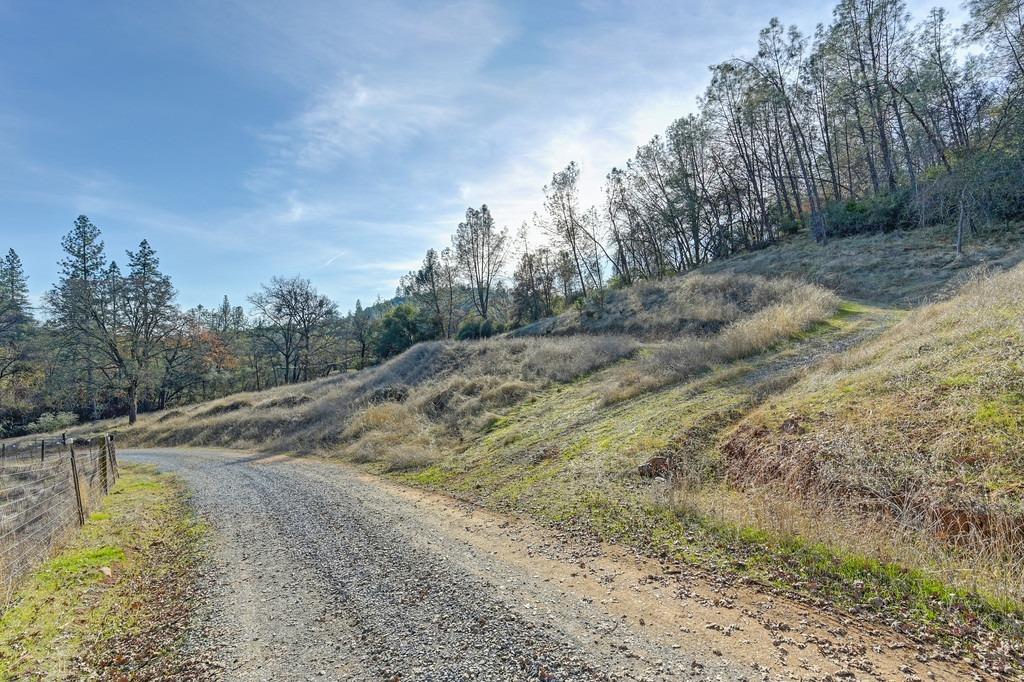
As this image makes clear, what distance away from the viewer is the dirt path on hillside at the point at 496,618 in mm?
3275

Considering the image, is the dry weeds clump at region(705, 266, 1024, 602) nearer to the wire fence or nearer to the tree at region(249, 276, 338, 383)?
the wire fence

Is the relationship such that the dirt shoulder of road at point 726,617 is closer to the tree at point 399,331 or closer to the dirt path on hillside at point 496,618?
the dirt path on hillside at point 496,618

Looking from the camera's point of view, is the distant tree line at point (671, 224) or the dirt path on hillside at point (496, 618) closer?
the dirt path on hillside at point (496, 618)

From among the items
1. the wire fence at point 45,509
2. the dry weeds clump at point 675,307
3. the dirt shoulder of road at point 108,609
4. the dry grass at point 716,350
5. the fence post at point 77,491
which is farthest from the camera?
the dry weeds clump at point 675,307

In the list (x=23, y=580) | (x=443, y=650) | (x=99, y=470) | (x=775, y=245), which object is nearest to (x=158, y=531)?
(x=23, y=580)

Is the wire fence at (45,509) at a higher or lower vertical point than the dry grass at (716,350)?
lower

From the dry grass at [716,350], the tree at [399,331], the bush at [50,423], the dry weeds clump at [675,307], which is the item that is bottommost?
the dry grass at [716,350]

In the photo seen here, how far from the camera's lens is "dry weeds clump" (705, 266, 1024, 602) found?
402 centimetres

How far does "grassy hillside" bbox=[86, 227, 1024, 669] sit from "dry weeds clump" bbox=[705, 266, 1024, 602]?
0.06 feet

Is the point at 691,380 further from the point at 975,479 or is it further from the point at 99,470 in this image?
the point at 99,470

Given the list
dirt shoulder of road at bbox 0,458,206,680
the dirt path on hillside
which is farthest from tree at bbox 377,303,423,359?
the dirt path on hillside

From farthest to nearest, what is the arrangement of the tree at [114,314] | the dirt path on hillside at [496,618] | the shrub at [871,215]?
the tree at [114,314]
the shrub at [871,215]
the dirt path on hillside at [496,618]

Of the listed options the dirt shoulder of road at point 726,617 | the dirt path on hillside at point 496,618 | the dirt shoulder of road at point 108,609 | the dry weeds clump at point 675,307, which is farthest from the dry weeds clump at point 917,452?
the dry weeds clump at point 675,307

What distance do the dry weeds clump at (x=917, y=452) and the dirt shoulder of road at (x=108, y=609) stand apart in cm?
594
